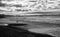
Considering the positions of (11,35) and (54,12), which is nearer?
(54,12)

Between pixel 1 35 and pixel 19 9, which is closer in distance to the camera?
pixel 19 9

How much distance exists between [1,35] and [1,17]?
79 cm

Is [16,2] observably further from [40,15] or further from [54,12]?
[54,12]

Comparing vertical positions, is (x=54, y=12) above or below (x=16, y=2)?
below

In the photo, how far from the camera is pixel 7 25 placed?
117 inches

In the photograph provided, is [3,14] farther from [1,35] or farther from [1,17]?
[1,35]

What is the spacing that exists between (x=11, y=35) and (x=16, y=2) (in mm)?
1224

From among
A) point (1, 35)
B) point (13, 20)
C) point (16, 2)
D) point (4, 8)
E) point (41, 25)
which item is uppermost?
point (16, 2)

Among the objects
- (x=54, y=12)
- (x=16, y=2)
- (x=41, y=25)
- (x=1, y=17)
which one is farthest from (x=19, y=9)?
(x=54, y=12)

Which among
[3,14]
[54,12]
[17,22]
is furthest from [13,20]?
[54,12]

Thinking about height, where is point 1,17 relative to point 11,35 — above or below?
above

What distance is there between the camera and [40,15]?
2818 mm

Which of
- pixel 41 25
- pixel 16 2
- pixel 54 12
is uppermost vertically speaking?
pixel 16 2

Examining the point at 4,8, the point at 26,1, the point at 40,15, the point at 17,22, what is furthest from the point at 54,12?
the point at 4,8
